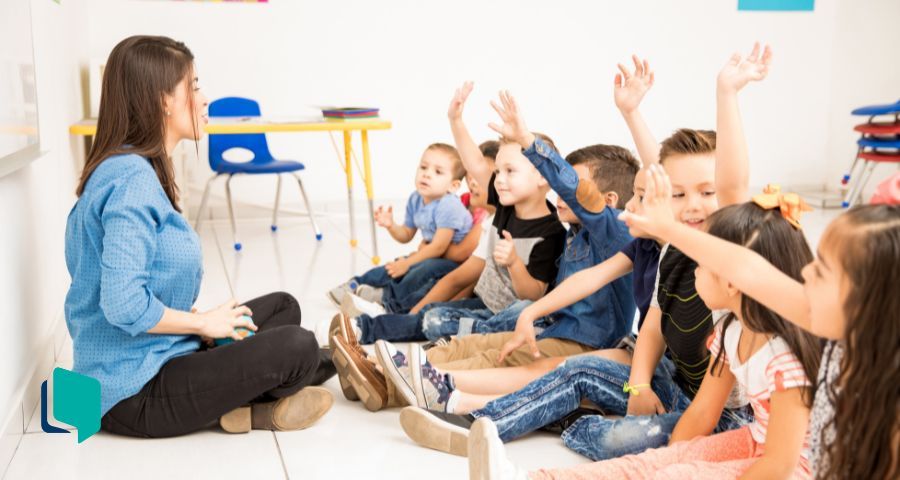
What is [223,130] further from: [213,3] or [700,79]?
[700,79]

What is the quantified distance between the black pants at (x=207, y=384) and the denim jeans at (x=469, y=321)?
66cm

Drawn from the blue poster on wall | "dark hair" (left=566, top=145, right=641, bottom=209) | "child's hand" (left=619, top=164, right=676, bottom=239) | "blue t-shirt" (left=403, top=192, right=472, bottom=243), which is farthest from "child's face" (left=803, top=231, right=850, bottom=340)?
the blue poster on wall

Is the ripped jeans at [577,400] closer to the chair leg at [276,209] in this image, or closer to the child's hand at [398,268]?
the child's hand at [398,268]

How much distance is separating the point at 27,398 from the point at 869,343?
1773 mm

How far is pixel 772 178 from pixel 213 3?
146 inches

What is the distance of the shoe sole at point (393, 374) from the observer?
200cm

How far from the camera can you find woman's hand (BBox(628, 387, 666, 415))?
1860 millimetres

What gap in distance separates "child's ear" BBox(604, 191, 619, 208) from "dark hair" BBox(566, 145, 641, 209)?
0.9 inches

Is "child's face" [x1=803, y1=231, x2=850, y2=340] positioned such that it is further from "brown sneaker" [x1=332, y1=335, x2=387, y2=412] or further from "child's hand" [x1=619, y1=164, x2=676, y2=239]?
"brown sneaker" [x1=332, y1=335, x2=387, y2=412]

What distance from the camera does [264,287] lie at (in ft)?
11.4

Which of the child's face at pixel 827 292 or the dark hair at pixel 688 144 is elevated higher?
the dark hair at pixel 688 144

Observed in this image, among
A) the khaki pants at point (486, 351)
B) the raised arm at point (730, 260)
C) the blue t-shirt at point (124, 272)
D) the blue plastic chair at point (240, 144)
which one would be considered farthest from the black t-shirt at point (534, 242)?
the blue plastic chair at point (240, 144)

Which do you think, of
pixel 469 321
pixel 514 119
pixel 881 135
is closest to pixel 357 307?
pixel 469 321

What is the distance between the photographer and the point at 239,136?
4.70 metres
